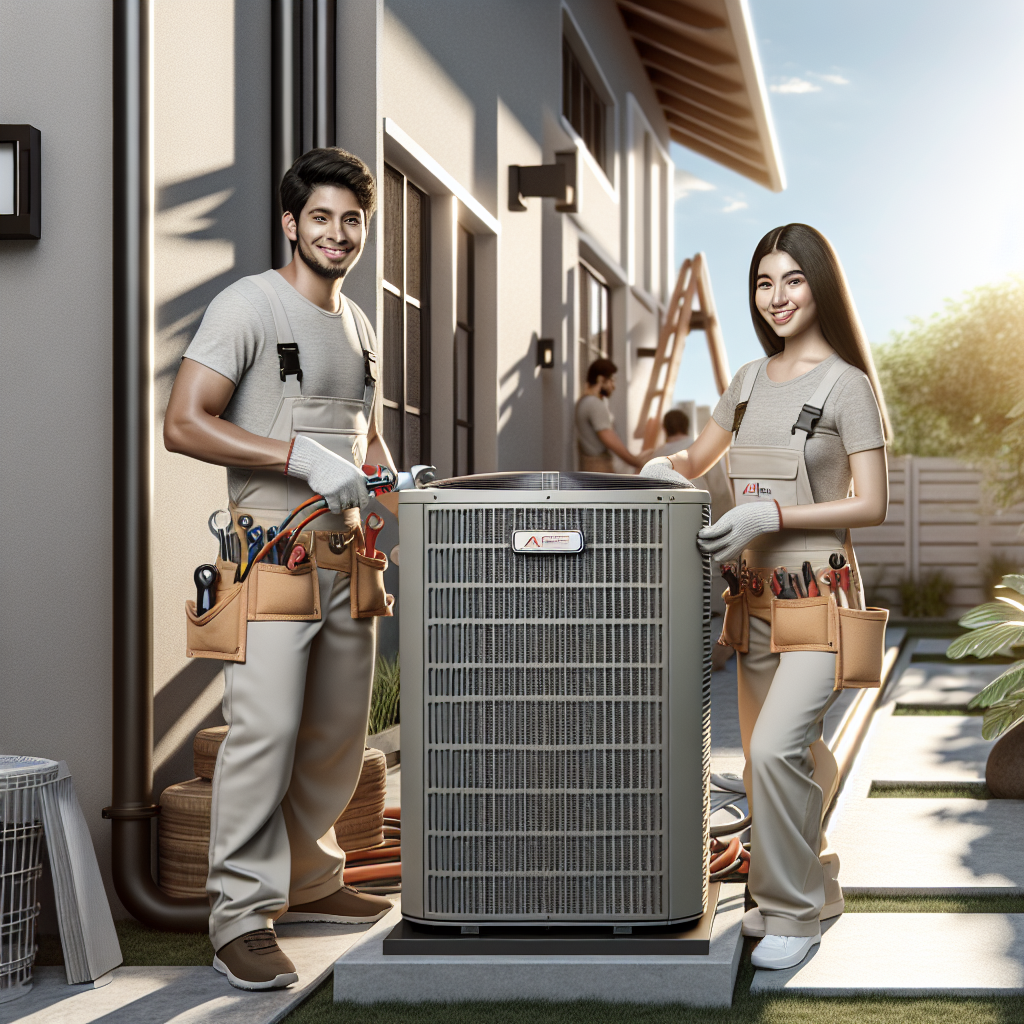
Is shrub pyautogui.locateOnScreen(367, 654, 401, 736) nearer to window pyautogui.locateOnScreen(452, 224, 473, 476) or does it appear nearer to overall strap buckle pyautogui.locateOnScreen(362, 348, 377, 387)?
window pyautogui.locateOnScreen(452, 224, 473, 476)

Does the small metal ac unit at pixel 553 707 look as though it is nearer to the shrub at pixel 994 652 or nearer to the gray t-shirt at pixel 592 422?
the shrub at pixel 994 652

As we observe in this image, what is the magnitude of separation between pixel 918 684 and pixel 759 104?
24.0ft

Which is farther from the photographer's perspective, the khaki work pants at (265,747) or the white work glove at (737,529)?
the khaki work pants at (265,747)

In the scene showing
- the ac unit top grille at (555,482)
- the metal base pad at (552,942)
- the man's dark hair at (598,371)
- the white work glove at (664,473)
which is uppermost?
the man's dark hair at (598,371)

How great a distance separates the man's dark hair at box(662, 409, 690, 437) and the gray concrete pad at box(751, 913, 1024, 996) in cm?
686

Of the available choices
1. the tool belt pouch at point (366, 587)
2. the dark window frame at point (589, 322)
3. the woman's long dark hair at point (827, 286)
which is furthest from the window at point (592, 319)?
the tool belt pouch at point (366, 587)

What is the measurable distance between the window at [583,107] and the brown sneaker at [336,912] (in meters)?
7.73

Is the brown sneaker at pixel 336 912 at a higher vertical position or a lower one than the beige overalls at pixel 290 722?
lower

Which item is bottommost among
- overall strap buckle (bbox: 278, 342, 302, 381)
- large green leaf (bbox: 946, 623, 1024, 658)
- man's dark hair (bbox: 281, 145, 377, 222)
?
large green leaf (bbox: 946, 623, 1024, 658)

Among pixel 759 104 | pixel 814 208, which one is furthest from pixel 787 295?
pixel 814 208

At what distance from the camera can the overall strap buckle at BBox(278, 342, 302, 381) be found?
2807 mm

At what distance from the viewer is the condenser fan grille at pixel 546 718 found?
2566 mm

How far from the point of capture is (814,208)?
3430 inches

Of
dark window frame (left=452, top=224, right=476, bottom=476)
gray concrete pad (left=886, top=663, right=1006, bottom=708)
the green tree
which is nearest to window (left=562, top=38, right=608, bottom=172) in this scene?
dark window frame (left=452, top=224, right=476, bottom=476)
